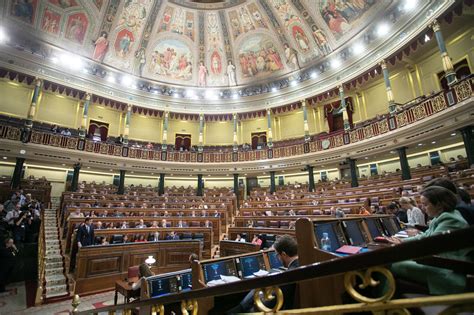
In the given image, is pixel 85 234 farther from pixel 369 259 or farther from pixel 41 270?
pixel 369 259

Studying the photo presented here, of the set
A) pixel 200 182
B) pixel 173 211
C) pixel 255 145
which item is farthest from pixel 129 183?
pixel 255 145

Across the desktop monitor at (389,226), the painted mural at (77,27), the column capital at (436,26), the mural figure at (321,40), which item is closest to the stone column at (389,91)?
the column capital at (436,26)

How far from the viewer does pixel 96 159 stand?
14.5 metres

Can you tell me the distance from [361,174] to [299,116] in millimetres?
6454

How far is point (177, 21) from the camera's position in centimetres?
1803

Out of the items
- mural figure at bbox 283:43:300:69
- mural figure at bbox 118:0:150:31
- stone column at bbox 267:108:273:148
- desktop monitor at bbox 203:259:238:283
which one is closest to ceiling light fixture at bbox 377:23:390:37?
mural figure at bbox 283:43:300:69

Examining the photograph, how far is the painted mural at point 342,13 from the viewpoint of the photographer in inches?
516

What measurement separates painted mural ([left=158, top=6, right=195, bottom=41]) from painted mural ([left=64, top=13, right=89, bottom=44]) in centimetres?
489

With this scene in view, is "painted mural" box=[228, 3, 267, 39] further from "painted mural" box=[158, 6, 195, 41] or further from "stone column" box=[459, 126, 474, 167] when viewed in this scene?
"stone column" box=[459, 126, 474, 167]

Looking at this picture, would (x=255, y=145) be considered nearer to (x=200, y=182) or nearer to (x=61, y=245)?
(x=200, y=182)

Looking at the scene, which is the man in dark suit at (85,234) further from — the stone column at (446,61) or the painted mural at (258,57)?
the painted mural at (258,57)

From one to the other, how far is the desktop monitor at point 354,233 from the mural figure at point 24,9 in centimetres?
1822

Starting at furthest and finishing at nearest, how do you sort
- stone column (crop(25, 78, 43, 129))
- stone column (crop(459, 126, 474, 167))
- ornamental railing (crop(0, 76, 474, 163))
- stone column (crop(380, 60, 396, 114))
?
stone column (crop(25, 78, 43, 129))
stone column (crop(380, 60, 396, 114))
ornamental railing (crop(0, 76, 474, 163))
stone column (crop(459, 126, 474, 167))

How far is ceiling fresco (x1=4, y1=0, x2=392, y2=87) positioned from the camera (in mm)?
13898
